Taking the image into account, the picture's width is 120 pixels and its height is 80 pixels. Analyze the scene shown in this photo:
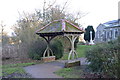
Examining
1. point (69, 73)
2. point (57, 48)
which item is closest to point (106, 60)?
point (69, 73)

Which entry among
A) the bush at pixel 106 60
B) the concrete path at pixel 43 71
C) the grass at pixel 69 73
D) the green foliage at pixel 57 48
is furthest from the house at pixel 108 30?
the bush at pixel 106 60

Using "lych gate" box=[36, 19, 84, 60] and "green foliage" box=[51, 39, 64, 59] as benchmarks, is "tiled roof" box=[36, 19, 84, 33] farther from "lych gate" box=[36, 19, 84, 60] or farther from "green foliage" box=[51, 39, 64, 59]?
"green foliage" box=[51, 39, 64, 59]

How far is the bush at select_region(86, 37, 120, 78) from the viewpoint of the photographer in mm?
4596

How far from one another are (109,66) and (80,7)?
1910cm

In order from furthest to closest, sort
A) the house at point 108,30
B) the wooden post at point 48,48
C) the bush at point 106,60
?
the house at point 108,30 < the wooden post at point 48,48 < the bush at point 106,60

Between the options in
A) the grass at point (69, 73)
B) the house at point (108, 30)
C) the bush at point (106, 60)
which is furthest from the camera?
the house at point (108, 30)

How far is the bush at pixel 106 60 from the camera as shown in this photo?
4596mm

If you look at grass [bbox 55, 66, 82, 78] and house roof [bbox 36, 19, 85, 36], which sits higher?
house roof [bbox 36, 19, 85, 36]

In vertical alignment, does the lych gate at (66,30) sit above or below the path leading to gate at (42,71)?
above

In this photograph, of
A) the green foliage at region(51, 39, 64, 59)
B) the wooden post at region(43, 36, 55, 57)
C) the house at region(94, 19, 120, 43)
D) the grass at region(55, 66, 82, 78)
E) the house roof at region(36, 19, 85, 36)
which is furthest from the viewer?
the house at region(94, 19, 120, 43)

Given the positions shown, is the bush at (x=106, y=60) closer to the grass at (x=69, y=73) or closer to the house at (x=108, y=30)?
the grass at (x=69, y=73)

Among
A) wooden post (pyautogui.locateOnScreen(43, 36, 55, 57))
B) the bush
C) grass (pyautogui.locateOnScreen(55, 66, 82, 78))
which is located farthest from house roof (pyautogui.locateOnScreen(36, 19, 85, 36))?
the bush

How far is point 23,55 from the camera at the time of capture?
11531 millimetres

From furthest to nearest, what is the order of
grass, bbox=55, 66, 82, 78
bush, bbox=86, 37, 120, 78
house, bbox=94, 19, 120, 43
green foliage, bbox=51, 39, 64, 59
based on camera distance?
house, bbox=94, 19, 120, 43
green foliage, bbox=51, 39, 64, 59
grass, bbox=55, 66, 82, 78
bush, bbox=86, 37, 120, 78
